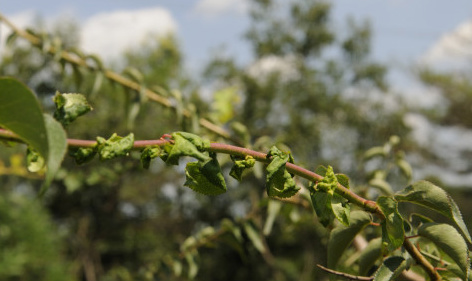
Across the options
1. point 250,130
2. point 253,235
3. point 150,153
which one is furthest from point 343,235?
point 250,130

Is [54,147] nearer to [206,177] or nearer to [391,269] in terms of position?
[206,177]

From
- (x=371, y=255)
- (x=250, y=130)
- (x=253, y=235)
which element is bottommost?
(x=250, y=130)

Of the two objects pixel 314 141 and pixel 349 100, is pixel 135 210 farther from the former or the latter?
pixel 349 100

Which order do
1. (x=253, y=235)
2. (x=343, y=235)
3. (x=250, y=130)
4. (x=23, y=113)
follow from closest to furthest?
(x=23, y=113), (x=343, y=235), (x=253, y=235), (x=250, y=130)

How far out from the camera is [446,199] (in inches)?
9.7

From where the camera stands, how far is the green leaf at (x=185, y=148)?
0.21 m

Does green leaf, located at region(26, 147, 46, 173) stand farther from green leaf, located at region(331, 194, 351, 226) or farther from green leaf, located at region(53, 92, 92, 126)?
green leaf, located at region(331, 194, 351, 226)

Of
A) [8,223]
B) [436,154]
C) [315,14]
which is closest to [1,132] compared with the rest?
[8,223]

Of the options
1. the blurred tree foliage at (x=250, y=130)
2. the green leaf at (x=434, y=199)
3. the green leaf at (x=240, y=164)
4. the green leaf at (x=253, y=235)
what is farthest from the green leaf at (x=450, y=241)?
the blurred tree foliage at (x=250, y=130)

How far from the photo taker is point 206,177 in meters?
0.22

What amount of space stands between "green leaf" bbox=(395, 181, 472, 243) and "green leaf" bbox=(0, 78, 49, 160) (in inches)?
7.0

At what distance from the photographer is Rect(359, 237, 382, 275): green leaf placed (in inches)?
12.1

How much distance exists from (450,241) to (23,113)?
0.22m

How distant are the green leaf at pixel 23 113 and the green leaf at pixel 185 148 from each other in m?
0.06
